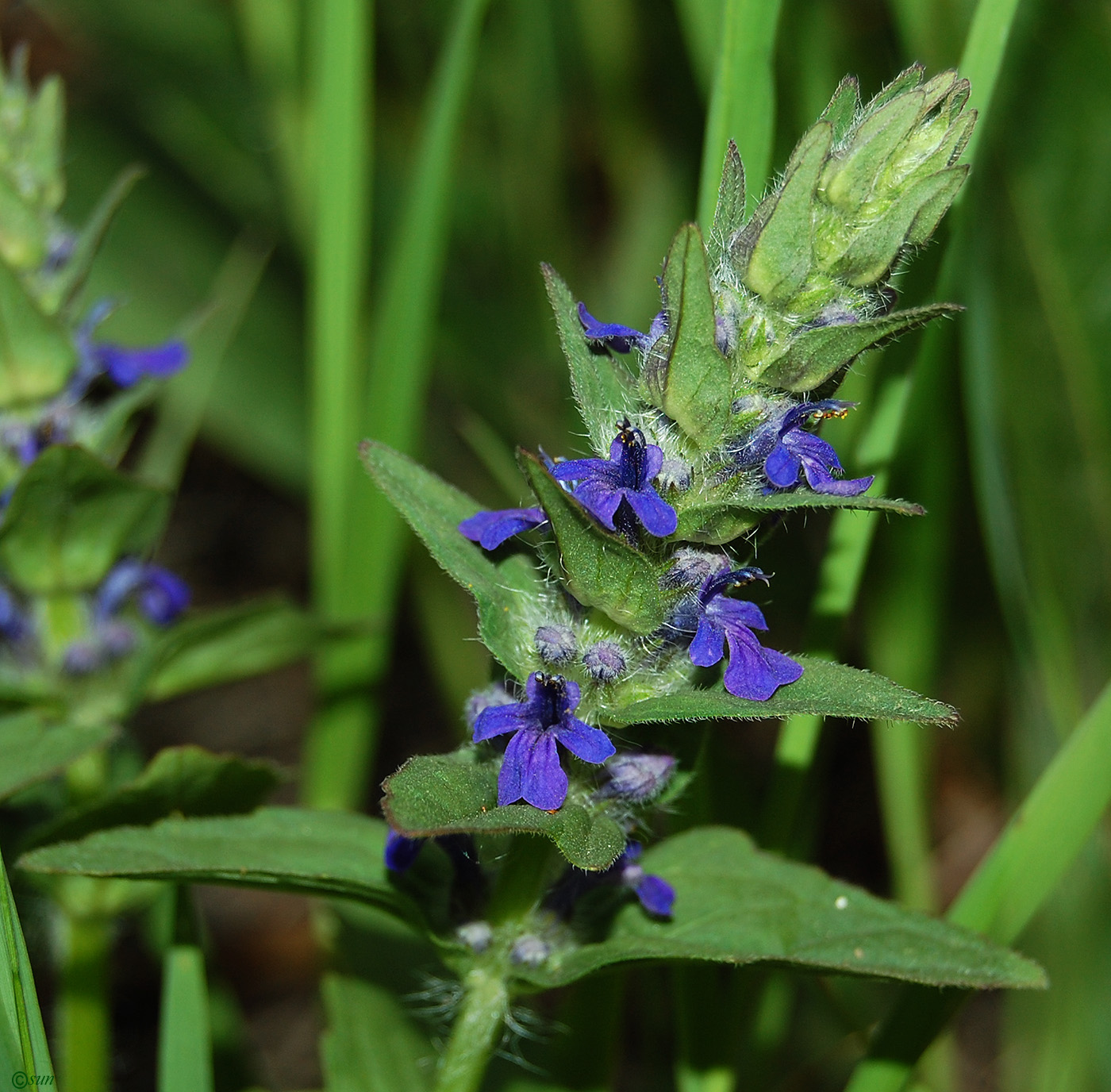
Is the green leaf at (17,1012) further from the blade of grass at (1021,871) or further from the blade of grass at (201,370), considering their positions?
the blade of grass at (201,370)

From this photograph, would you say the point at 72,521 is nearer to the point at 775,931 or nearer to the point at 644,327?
the point at 775,931

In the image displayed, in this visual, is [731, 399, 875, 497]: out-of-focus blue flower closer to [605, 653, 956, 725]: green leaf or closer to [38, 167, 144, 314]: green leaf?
[605, 653, 956, 725]: green leaf

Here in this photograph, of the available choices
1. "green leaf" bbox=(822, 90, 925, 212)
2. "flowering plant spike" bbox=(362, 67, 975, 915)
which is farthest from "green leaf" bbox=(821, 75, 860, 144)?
"green leaf" bbox=(822, 90, 925, 212)

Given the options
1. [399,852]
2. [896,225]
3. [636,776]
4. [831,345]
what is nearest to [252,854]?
[399,852]

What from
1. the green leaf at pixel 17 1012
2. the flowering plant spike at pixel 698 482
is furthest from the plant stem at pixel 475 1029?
the green leaf at pixel 17 1012

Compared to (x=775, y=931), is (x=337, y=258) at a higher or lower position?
higher

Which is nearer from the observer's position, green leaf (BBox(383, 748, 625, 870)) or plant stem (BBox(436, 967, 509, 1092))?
green leaf (BBox(383, 748, 625, 870))
